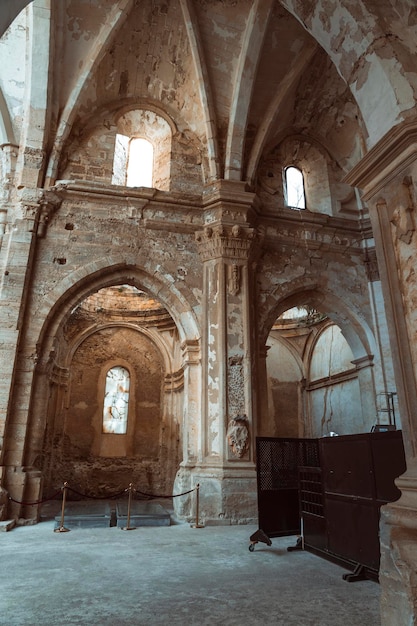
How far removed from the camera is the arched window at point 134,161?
36.5 ft

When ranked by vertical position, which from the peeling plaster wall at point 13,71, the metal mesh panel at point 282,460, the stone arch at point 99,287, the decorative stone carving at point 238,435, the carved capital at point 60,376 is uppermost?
the peeling plaster wall at point 13,71

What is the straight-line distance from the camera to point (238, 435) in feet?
27.7

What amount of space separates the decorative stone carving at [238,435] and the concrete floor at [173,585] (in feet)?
6.64

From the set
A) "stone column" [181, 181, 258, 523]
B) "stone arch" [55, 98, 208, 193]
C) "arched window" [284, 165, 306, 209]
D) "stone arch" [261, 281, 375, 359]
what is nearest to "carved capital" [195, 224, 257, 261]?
"stone column" [181, 181, 258, 523]

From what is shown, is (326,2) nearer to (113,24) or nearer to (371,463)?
(371,463)

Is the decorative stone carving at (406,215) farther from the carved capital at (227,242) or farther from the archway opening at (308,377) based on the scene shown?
the archway opening at (308,377)

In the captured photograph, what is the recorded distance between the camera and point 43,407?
868cm

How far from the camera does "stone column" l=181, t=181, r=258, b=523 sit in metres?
8.15

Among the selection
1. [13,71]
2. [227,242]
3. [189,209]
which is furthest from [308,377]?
[13,71]

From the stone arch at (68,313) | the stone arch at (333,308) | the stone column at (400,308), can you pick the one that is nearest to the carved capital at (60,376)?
the stone arch at (68,313)

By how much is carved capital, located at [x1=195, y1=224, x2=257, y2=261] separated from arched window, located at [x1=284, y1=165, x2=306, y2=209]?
9.06ft

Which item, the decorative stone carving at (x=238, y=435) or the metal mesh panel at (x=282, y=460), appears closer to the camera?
the metal mesh panel at (x=282, y=460)

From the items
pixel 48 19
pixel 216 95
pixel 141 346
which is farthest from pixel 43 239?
pixel 141 346

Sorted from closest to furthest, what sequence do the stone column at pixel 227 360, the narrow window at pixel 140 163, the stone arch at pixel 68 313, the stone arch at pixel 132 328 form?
the stone column at pixel 227 360, the stone arch at pixel 68 313, the narrow window at pixel 140 163, the stone arch at pixel 132 328
